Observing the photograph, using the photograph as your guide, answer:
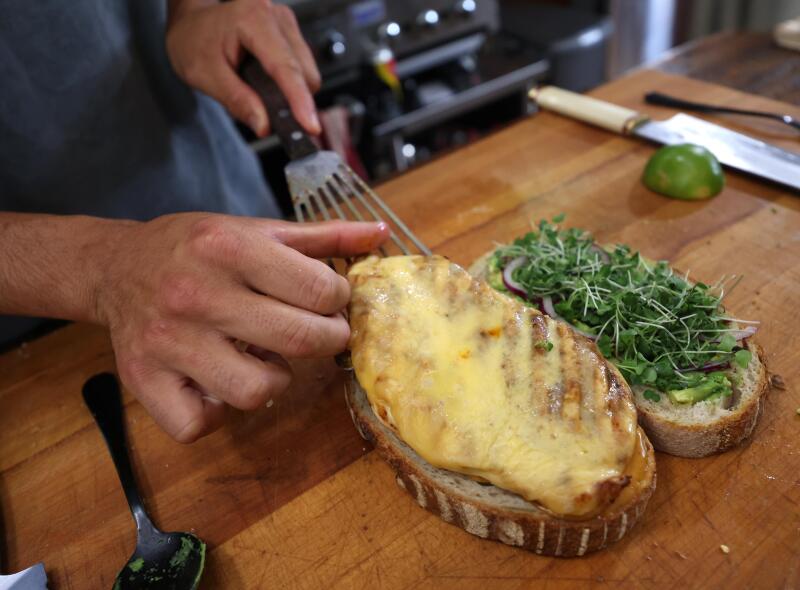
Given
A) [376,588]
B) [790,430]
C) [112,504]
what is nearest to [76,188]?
[112,504]

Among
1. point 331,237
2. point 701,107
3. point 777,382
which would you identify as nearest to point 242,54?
point 331,237

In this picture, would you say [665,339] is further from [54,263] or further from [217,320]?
[54,263]

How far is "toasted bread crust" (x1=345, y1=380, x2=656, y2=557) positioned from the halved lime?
58.4 inches

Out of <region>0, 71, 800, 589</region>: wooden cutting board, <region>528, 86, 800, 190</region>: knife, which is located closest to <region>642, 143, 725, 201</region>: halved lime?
<region>0, 71, 800, 589</region>: wooden cutting board

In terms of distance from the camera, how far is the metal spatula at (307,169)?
231cm

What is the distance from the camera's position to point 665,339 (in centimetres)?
191

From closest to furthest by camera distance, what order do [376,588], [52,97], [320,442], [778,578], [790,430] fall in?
[778,578], [376,588], [790,430], [320,442], [52,97]

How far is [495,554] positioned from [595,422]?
0.49m

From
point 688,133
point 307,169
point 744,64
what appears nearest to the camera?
point 307,169

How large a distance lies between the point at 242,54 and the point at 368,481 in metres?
2.06

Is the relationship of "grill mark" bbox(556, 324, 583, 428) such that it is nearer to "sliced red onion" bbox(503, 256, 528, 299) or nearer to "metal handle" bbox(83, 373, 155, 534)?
"sliced red onion" bbox(503, 256, 528, 299)

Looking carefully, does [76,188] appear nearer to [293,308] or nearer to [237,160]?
[237,160]

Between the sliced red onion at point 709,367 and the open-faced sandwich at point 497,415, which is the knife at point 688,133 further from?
the open-faced sandwich at point 497,415

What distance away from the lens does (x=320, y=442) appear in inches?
80.2
